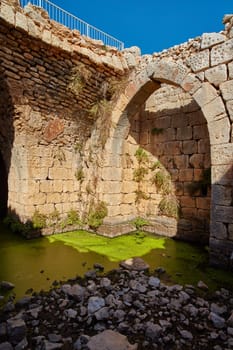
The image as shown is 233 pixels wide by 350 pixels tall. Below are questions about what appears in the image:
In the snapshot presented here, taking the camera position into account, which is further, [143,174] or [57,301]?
[143,174]

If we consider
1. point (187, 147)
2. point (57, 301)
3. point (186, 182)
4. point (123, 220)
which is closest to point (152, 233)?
point (123, 220)

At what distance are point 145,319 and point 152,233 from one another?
11.8ft

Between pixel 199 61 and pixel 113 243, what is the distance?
3.74 meters

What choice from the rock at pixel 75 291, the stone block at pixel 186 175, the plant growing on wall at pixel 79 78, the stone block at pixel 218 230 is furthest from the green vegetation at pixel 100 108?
the rock at pixel 75 291

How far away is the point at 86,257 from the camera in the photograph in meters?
3.90

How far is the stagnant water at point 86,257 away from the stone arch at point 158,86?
68cm

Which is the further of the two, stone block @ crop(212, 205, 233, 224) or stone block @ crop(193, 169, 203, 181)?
stone block @ crop(193, 169, 203, 181)

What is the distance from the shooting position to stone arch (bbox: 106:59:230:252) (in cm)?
361

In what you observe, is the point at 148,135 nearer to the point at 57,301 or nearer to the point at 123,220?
the point at 123,220

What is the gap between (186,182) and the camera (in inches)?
203

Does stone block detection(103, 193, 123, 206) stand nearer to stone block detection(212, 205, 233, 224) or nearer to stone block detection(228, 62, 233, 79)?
stone block detection(212, 205, 233, 224)

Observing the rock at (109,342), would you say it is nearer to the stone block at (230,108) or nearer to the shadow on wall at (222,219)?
the shadow on wall at (222,219)

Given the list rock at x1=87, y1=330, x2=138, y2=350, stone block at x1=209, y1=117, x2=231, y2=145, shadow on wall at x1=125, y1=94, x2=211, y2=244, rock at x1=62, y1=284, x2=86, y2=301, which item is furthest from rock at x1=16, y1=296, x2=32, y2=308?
shadow on wall at x1=125, y1=94, x2=211, y2=244

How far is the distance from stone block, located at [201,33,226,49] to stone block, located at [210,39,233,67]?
2.9 inches
